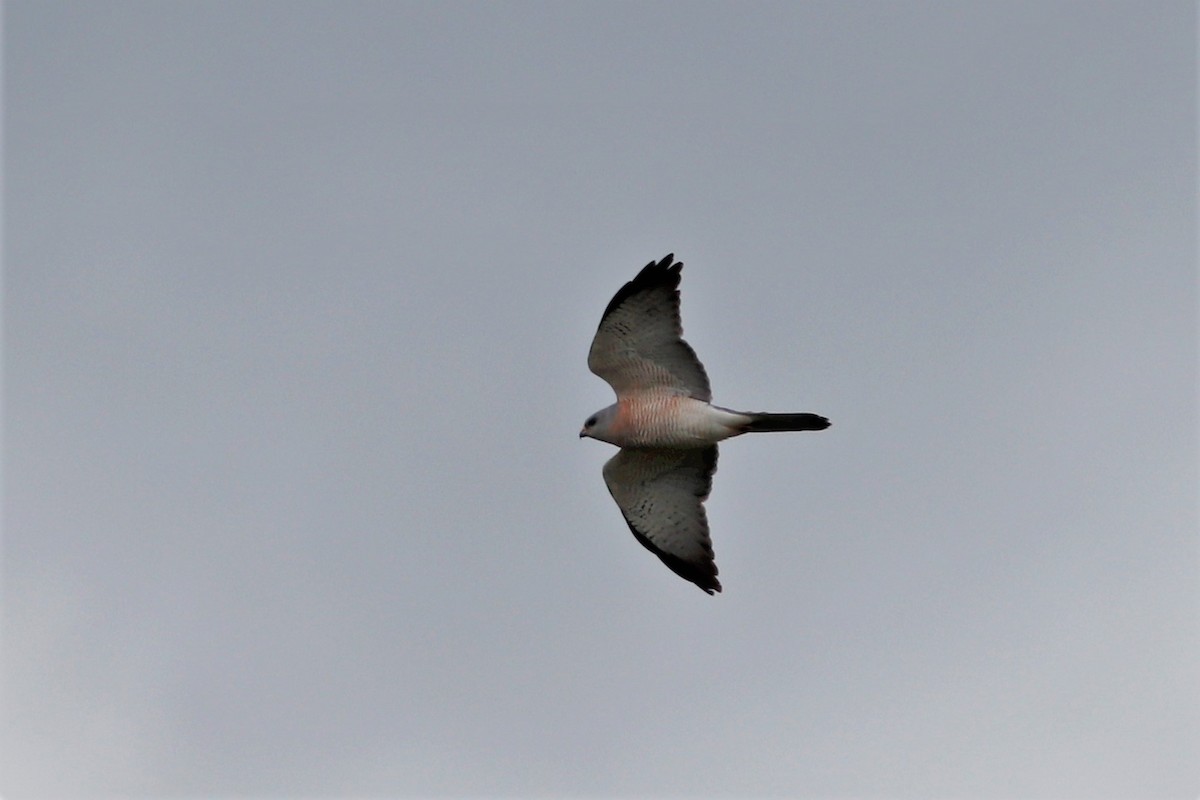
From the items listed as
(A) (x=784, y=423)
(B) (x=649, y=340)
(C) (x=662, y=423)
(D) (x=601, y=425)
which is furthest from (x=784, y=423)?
Answer: (D) (x=601, y=425)

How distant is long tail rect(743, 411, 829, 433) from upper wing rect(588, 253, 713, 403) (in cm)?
81

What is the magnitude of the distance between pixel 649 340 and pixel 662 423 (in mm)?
963

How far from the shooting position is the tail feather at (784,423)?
14664 mm

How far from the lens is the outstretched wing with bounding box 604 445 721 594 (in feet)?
54.6

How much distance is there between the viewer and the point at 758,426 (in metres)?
15.2

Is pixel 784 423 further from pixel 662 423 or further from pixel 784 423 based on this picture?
pixel 662 423

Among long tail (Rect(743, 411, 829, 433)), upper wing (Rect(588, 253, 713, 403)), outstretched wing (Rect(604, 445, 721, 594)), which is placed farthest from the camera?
outstretched wing (Rect(604, 445, 721, 594))

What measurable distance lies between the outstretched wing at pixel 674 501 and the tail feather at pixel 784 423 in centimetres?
146

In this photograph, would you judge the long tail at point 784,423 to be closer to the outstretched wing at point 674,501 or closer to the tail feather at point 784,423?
the tail feather at point 784,423

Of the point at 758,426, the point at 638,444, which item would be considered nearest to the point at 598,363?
the point at 638,444

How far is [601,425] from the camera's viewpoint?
53.2ft

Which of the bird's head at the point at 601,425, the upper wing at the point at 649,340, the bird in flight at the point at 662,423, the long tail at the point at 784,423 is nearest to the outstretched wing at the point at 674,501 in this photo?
the bird in flight at the point at 662,423

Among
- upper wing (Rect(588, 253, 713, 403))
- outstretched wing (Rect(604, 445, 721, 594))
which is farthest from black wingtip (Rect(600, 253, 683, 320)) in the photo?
outstretched wing (Rect(604, 445, 721, 594))

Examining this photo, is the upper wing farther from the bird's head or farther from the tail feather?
the tail feather
